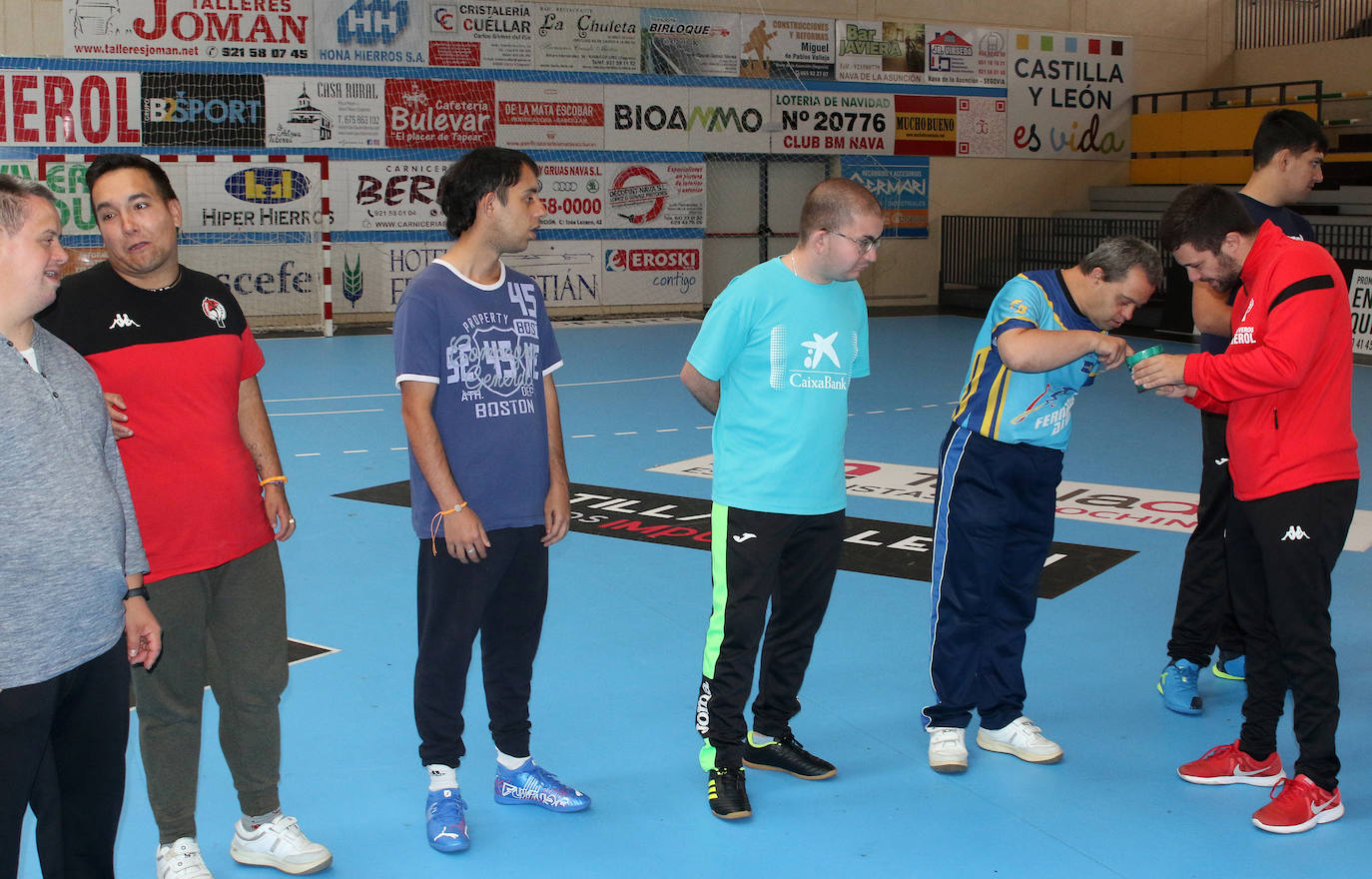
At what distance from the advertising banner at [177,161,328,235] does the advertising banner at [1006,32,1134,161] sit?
10.9 meters

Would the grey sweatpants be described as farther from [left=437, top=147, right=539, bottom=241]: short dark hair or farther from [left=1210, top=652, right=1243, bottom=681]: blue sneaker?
[left=1210, top=652, right=1243, bottom=681]: blue sneaker

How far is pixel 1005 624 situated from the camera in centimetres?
400

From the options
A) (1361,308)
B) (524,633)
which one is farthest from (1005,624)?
(1361,308)

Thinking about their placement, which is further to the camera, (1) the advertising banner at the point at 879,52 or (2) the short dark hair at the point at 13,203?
(1) the advertising banner at the point at 879,52

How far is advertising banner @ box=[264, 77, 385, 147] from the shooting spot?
1642 cm

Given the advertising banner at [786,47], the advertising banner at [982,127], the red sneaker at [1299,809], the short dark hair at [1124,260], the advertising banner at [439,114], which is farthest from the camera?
the advertising banner at [982,127]

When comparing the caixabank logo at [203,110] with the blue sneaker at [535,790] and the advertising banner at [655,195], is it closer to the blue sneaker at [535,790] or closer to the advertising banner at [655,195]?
the advertising banner at [655,195]

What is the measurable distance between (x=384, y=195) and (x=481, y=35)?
253cm

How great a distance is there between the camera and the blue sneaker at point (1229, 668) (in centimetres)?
467

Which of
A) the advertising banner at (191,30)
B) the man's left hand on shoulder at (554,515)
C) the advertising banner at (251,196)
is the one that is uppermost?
the advertising banner at (191,30)

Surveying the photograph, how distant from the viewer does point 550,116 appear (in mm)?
17875

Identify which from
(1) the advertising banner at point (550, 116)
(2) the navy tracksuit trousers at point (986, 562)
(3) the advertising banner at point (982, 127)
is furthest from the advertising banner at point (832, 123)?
(2) the navy tracksuit trousers at point (986, 562)

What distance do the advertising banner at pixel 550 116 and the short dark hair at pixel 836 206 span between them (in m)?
14.5

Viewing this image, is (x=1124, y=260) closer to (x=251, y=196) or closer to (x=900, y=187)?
(x=251, y=196)
